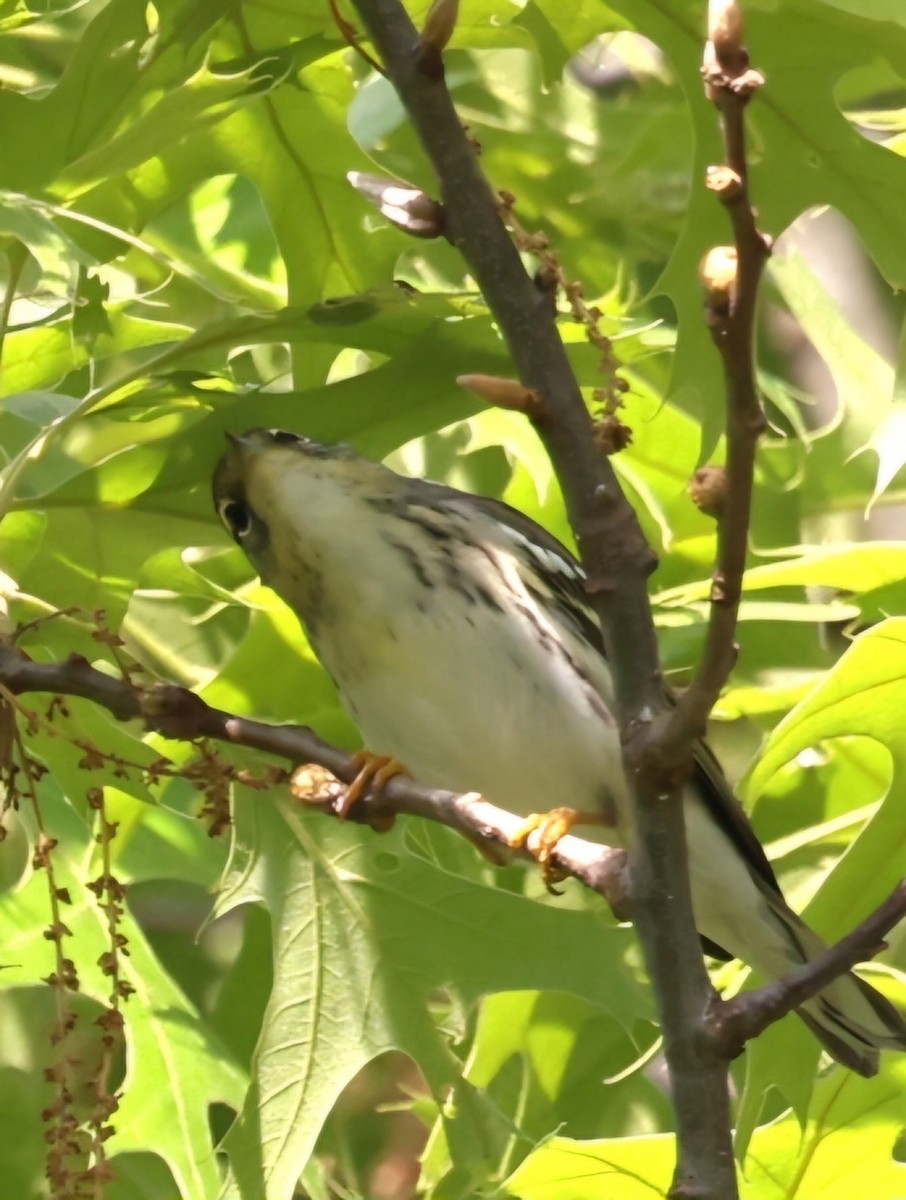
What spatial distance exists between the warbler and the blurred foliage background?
66 mm

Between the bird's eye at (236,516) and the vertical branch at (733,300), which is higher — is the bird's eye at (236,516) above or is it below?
below

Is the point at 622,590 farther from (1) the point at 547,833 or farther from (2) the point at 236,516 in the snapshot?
(2) the point at 236,516

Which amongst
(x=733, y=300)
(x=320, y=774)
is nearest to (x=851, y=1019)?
(x=320, y=774)

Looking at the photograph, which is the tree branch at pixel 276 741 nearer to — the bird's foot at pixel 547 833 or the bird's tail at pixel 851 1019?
the bird's foot at pixel 547 833

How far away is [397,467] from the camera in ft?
6.77

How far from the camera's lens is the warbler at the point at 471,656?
4.94 ft

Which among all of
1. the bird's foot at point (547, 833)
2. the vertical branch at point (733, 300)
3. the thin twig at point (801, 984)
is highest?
the vertical branch at point (733, 300)

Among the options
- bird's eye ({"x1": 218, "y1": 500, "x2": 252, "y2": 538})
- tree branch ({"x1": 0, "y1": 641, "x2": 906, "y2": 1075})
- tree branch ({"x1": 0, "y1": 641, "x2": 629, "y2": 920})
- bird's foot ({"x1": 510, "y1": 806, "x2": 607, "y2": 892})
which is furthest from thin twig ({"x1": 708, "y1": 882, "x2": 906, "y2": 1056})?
bird's eye ({"x1": 218, "y1": 500, "x2": 252, "y2": 538})

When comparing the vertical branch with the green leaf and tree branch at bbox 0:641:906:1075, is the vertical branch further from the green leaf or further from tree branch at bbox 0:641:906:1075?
the green leaf

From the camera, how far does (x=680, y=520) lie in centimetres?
184

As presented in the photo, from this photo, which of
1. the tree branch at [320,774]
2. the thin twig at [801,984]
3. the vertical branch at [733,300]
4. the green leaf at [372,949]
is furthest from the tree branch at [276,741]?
the green leaf at [372,949]

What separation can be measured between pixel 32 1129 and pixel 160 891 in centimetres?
74

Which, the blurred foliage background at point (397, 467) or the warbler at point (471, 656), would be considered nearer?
the blurred foliage background at point (397, 467)

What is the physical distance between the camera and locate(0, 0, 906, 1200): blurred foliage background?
134 centimetres
